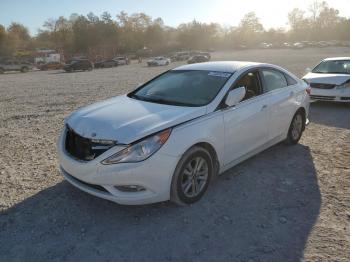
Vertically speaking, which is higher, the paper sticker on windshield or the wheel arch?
the paper sticker on windshield

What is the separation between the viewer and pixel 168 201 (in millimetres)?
4148

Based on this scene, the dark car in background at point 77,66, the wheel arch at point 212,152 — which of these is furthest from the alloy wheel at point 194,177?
the dark car in background at point 77,66

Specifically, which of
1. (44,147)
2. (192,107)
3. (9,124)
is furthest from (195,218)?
(9,124)

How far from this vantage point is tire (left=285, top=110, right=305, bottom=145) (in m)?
5.89

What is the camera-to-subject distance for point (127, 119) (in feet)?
12.9

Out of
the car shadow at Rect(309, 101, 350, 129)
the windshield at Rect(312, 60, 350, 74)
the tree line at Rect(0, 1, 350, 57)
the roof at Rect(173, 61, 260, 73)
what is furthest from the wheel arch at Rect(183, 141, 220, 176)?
the tree line at Rect(0, 1, 350, 57)

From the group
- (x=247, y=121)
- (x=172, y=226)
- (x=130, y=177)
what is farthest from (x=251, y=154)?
(x=130, y=177)

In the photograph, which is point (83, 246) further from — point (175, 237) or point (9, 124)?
point (9, 124)

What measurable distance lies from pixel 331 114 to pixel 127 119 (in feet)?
21.1

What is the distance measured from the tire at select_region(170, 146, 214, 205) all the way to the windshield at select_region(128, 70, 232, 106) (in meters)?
0.68

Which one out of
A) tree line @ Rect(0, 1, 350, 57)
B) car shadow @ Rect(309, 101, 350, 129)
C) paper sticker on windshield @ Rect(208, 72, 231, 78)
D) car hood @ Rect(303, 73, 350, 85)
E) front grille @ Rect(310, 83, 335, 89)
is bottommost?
car shadow @ Rect(309, 101, 350, 129)

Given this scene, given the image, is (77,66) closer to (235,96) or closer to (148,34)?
Result: (235,96)

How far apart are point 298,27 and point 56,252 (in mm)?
132549

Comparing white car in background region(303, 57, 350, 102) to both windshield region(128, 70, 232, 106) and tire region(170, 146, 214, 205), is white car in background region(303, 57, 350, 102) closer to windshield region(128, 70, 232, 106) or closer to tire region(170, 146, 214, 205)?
windshield region(128, 70, 232, 106)
